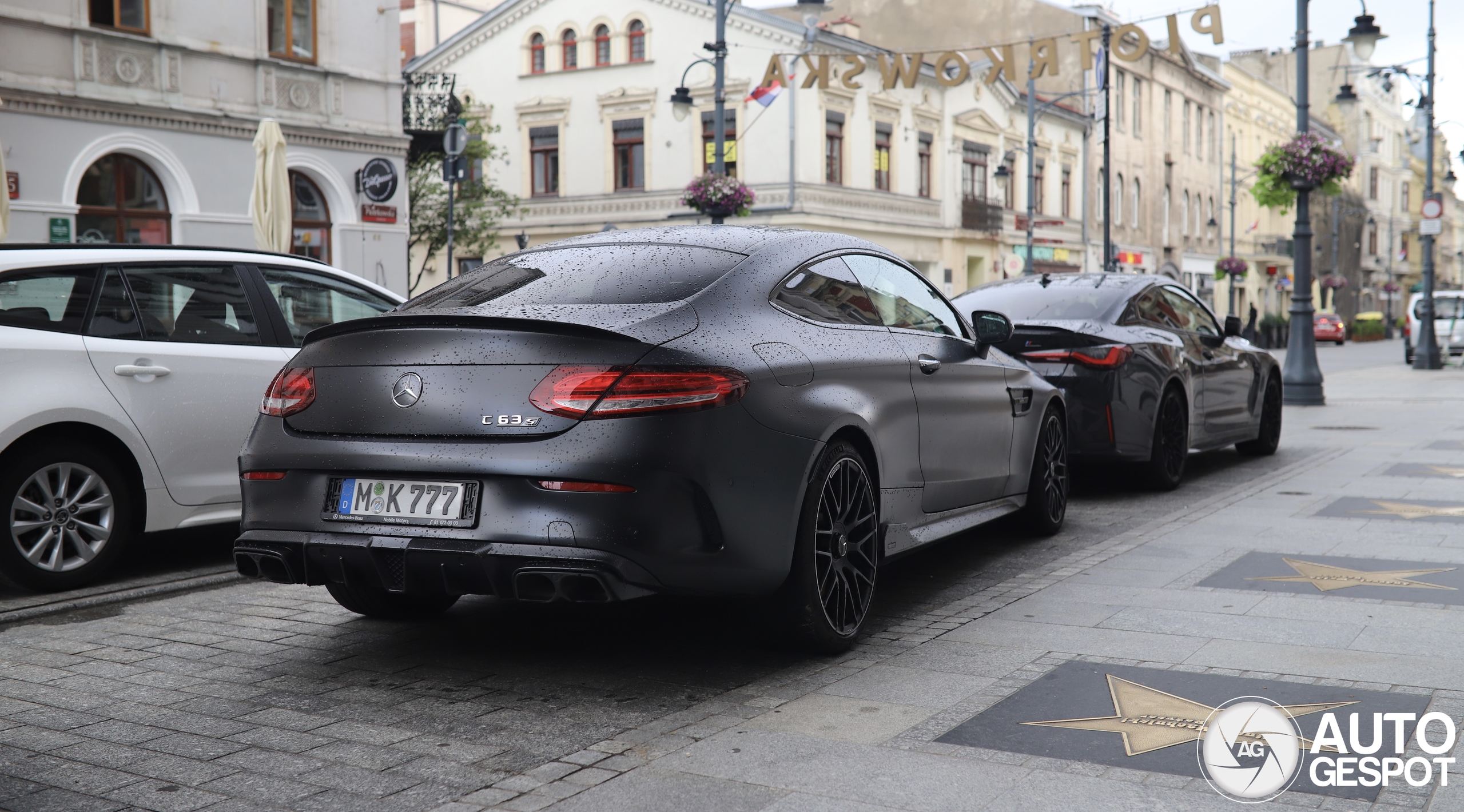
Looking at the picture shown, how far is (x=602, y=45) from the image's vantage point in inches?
1565

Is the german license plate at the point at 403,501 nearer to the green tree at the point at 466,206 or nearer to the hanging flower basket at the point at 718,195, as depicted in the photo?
the hanging flower basket at the point at 718,195

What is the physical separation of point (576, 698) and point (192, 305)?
347 cm

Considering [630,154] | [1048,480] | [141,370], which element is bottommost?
[1048,480]

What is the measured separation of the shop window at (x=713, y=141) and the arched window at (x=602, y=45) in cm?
356

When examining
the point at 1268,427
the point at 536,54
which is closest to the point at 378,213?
the point at 1268,427

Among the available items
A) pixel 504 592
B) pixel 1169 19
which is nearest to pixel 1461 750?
pixel 504 592

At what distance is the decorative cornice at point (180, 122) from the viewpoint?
17.8 meters

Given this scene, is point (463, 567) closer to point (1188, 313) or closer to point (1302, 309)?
point (1188, 313)

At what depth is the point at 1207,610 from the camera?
18.4ft

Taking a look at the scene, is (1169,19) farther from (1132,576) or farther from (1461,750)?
(1461,750)

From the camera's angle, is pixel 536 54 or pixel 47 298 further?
pixel 536 54

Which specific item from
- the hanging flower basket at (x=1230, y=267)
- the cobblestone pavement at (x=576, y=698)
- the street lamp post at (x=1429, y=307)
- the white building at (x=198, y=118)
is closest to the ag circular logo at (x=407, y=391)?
the cobblestone pavement at (x=576, y=698)

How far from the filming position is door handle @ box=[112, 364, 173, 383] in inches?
247

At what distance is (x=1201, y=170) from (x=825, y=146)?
1320 inches
